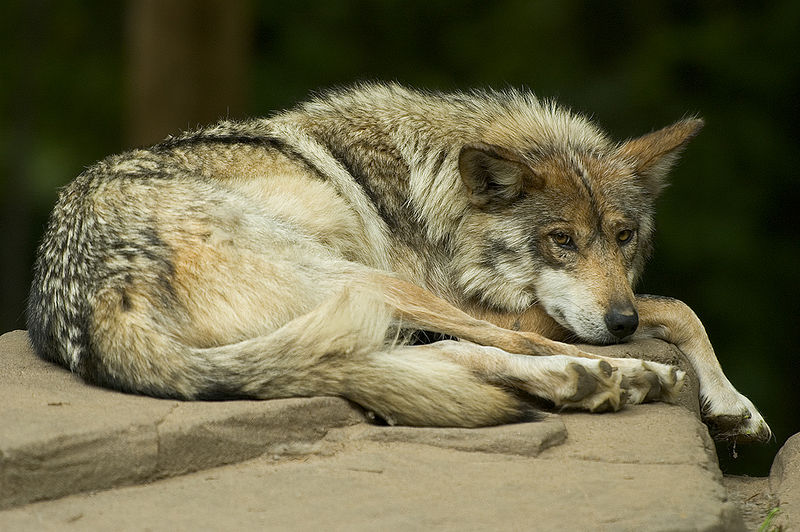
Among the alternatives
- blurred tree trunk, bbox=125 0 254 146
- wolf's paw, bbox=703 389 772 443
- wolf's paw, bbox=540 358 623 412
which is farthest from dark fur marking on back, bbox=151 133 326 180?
blurred tree trunk, bbox=125 0 254 146

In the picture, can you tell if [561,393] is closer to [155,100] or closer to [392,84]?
[392,84]

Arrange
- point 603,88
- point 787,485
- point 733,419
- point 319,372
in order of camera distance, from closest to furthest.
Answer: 1. point 319,372
2. point 787,485
3. point 733,419
4. point 603,88

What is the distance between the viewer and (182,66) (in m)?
8.24

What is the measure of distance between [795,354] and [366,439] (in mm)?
6733

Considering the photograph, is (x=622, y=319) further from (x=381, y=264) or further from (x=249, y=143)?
(x=249, y=143)

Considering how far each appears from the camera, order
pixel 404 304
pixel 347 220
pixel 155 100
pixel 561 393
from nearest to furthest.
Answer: pixel 561 393
pixel 404 304
pixel 347 220
pixel 155 100

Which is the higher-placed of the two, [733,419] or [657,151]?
[657,151]

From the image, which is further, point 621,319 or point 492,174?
point 492,174

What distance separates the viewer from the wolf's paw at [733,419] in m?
4.36

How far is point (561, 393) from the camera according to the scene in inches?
145

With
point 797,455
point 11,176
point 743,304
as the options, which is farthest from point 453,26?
point 797,455

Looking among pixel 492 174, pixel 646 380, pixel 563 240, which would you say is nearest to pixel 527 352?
pixel 646 380

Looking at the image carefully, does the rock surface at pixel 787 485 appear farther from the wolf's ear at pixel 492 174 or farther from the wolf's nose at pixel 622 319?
the wolf's ear at pixel 492 174

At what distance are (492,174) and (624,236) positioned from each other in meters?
0.71
